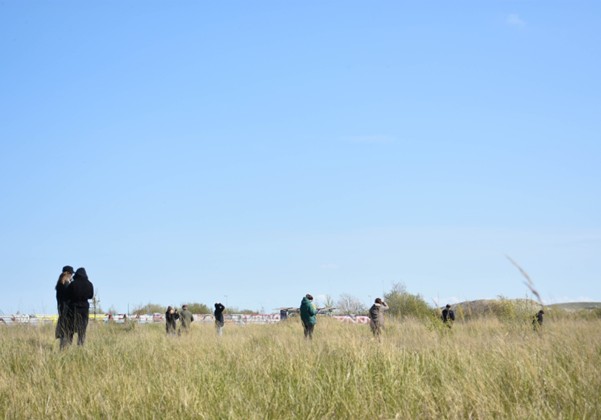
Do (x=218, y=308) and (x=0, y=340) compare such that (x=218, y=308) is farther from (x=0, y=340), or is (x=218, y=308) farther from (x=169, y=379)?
(x=169, y=379)

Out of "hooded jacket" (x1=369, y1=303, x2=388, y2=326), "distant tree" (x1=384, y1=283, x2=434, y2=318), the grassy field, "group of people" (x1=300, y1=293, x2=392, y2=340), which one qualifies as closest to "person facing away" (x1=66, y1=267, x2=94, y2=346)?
the grassy field

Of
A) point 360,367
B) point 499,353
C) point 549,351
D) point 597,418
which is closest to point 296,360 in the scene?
point 360,367

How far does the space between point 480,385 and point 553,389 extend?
654mm

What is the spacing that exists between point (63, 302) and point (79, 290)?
0.45 m

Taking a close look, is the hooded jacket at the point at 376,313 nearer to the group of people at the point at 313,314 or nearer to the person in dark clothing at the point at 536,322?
the group of people at the point at 313,314

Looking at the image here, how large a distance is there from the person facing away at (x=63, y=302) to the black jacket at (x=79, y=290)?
152 mm

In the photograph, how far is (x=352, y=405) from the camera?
5668 mm

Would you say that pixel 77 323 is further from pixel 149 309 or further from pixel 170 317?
pixel 149 309

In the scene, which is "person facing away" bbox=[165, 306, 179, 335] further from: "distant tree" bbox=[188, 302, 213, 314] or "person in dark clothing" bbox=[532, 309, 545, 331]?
"distant tree" bbox=[188, 302, 213, 314]

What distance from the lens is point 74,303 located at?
12.8 metres

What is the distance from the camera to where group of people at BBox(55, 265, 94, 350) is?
12.6m

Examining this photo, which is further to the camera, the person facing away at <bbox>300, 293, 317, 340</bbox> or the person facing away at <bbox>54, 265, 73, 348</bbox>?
the person facing away at <bbox>300, 293, 317, 340</bbox>

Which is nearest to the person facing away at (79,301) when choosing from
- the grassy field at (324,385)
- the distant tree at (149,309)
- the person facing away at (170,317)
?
the grassy field at (324,385)

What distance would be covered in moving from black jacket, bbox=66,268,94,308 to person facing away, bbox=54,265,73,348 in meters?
0.15
